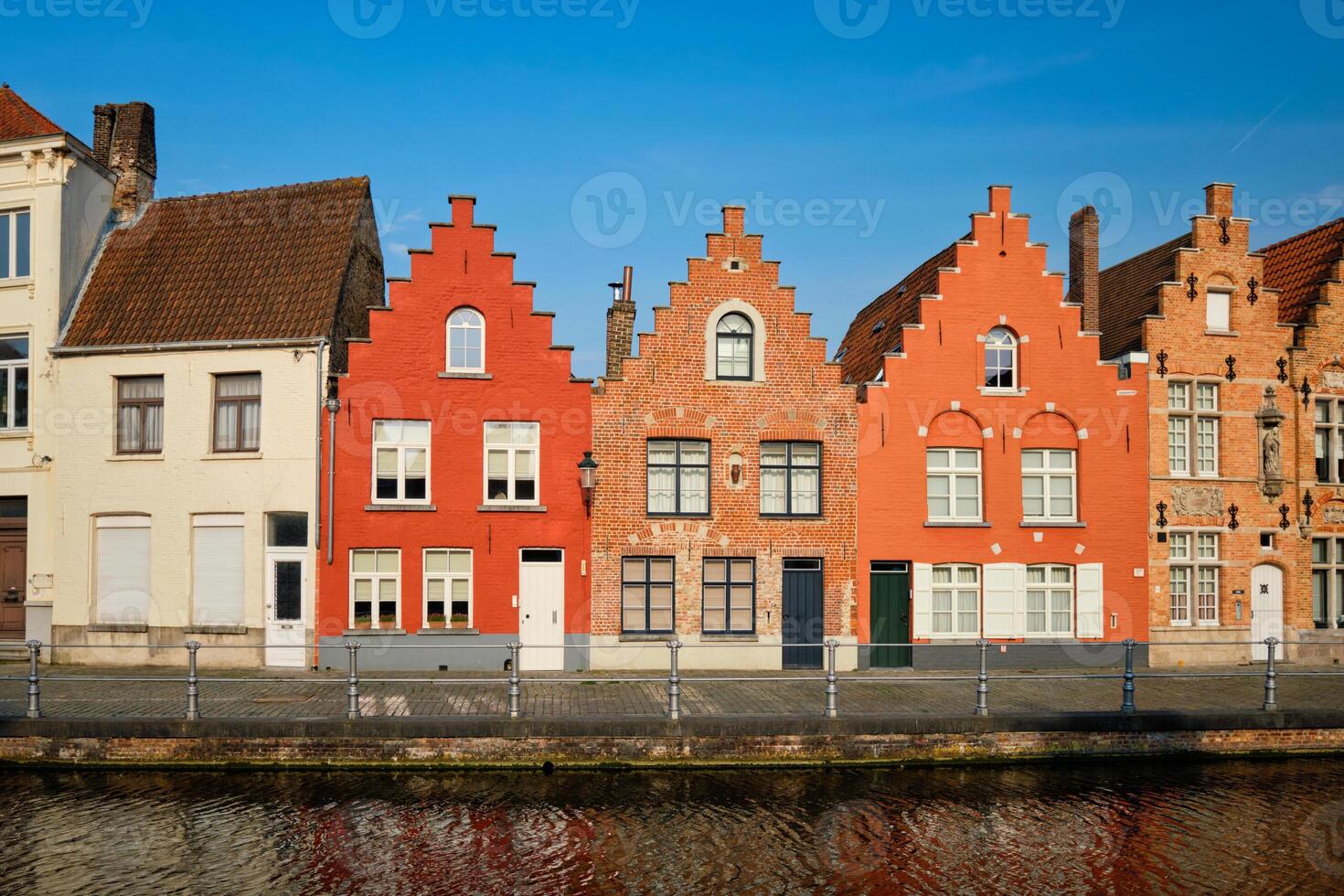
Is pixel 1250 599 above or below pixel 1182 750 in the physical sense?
above

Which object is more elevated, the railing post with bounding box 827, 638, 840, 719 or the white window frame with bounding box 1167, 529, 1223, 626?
the white window frame with bounding box 1167, 529, 1223, 626

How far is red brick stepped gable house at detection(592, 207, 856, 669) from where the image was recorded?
20.6 metres

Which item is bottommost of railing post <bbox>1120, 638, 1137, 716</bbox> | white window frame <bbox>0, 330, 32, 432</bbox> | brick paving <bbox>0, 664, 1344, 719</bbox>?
brick paving <bbox>0, 664, 1344, 719</bbox>

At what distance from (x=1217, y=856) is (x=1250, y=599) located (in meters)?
13.4

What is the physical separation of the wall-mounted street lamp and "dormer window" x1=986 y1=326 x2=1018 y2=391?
9.09 meters

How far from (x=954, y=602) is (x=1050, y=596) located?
2251 mm

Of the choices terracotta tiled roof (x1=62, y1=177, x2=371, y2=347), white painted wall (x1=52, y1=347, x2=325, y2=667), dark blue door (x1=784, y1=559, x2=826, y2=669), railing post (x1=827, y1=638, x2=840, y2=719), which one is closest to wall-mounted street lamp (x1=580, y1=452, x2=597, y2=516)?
dark blue door (x1=784, y1=559, x2=826, y2=669)

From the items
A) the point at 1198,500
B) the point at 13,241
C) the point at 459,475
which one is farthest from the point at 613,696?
the point at 13,241

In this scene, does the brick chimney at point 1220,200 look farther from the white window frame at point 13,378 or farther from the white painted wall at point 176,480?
the white window frame at point 13,378

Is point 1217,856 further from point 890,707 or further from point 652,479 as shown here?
point 652,479

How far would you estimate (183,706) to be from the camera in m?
15.4

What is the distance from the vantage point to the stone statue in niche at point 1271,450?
2230 cm

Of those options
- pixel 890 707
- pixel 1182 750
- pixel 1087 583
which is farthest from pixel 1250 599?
pixel 890 707

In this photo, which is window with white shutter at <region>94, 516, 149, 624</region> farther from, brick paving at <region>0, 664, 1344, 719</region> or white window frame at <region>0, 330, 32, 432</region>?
white window frame at <region>0, 330, 32, 432</region>
